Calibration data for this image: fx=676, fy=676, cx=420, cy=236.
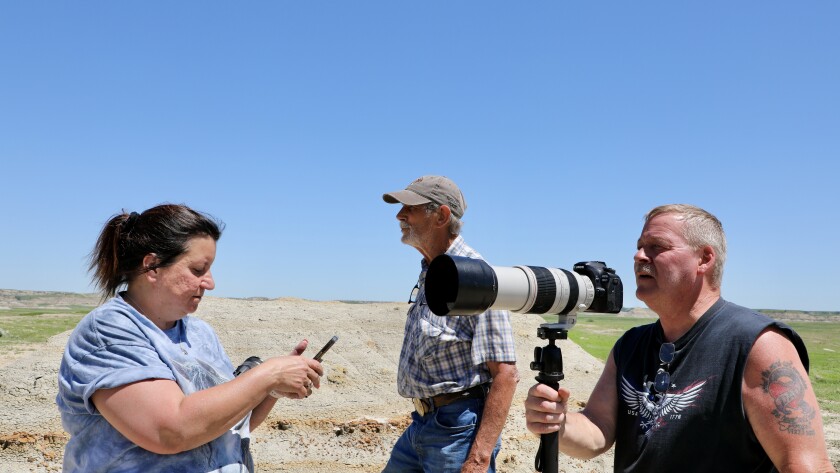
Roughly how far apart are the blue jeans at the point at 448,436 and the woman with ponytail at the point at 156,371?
37.1 inches

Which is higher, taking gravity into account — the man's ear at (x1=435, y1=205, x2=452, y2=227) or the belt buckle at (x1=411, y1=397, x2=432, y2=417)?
the man's ear at (x1=435, y1=205, x2=452, y2=227)

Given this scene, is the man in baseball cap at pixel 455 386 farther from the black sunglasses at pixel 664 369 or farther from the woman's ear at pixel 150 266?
the woman's ear at pixel 150 266

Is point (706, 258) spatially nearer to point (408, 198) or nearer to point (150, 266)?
point (408, 198)

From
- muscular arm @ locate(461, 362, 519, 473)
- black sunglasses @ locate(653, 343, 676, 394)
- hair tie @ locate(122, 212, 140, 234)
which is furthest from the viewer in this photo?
muscular arm @ locate(461, 362, 519, 473)

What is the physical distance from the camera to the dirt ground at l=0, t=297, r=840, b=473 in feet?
27.2

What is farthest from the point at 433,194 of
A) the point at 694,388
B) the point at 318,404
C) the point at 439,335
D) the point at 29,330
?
the point at 29,330

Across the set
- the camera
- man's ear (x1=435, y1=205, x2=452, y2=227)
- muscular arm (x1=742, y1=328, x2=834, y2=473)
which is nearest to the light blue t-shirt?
the camera

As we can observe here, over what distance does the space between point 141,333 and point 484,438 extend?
5.60 feet

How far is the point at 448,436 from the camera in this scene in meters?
3.43

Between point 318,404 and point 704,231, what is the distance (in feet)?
26.5

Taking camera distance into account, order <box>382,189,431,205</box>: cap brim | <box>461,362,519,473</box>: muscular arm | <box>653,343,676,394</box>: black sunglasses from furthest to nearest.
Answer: <box>382,189,431,205</box>: cap brim
<box>461,362,519,473</box>: muscular arm
<box>653,343,676,394</box>: black sunglasses

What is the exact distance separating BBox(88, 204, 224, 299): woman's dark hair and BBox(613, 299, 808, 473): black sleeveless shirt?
1.93 m

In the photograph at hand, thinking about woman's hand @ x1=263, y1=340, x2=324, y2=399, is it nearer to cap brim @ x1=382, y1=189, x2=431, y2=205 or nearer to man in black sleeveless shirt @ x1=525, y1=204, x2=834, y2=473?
man in black sleeveless shirt @ x1=525, y1=204, x2=834, y2=473

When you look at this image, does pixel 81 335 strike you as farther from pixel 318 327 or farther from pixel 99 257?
pixel 318 327
